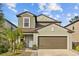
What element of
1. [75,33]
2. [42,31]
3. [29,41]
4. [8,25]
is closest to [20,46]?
[29,41]

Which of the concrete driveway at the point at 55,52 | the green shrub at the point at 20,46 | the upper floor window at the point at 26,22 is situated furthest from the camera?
the upper floor window at the point at 26,22

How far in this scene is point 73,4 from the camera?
7691 mm

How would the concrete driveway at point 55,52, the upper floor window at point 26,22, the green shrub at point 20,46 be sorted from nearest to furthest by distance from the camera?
the concrete driveway at point 55,52 < the green shrub at point 20,46 < the upper floor window at point 26,22

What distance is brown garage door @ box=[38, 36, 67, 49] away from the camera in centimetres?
795

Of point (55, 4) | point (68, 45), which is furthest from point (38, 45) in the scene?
point (55, 4)

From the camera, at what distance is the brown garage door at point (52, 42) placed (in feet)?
26.1

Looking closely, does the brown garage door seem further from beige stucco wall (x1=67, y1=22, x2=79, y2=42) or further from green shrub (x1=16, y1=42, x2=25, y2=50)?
green shrub (x1=16, y1=42, x2=25, y2=50)

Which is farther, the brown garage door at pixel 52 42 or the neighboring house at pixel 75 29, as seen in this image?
the brown garage door at pixel 52 42

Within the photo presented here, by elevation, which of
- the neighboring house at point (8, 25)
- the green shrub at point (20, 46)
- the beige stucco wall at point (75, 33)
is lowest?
the green shrub at point (20, 46)

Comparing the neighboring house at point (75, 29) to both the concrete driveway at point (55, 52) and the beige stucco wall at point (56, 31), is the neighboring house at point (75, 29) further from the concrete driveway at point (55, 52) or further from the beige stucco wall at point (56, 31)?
the concrete driveway at point (55, 52)

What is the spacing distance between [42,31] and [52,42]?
51 cm

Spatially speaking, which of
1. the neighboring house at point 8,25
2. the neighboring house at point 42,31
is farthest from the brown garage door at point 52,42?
the neighboring house at point 8,25

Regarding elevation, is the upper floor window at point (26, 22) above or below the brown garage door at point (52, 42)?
above

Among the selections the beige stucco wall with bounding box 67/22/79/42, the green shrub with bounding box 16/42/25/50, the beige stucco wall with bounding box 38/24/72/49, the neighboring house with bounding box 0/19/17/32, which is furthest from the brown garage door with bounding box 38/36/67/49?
the neighboring house with bounding box 0/19/17/32
